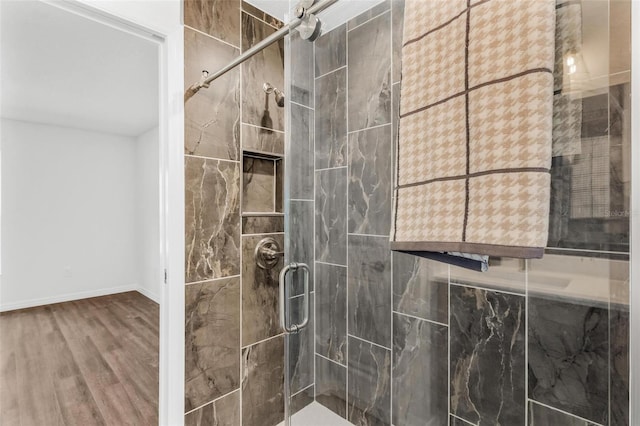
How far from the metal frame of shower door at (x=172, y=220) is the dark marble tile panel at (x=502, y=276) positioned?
1.18 metres

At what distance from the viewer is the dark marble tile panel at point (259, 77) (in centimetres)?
152

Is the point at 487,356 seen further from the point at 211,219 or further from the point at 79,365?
the point at 79,365

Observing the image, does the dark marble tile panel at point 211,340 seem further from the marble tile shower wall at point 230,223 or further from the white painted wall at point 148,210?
the white painted wall at point 148,210

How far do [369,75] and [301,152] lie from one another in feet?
1.33

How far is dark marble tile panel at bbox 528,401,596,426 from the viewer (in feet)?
2.86

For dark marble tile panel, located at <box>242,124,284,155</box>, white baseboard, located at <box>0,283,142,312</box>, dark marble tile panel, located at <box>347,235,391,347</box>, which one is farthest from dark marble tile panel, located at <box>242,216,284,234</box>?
white baseboard, located at <box>0,283,142,312</box>

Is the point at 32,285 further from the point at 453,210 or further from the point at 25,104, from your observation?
the point at 453,210

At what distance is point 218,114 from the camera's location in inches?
55.2

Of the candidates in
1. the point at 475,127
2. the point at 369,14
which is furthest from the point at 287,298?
the point at 369,14

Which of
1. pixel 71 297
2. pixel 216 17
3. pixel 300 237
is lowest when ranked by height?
pixel 71 297

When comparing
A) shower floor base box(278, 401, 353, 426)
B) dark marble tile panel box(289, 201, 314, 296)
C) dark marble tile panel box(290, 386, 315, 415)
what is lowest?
shower floor base box(278, 401, 353, 426)

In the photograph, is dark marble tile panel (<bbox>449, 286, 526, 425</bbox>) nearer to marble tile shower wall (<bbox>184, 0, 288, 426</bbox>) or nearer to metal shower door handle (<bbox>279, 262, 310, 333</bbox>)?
metal shower door handle (<bbox>279, 262, 310, 333</bbox>)

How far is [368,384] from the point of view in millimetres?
1206

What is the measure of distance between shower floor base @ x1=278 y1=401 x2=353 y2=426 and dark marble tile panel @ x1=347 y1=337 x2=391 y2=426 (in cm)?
6
